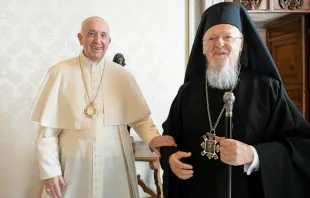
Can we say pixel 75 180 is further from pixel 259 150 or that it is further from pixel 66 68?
pixel 259 150

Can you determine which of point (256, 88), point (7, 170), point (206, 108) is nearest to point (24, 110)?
point (7, 170)

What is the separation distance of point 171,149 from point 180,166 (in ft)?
0.53

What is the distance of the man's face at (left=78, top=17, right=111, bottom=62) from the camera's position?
83.1 inches

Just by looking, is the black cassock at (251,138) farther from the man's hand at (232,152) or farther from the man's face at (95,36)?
the man's face at (95,36)

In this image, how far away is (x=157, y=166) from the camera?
3.43 meters

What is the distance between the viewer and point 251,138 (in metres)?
1.69

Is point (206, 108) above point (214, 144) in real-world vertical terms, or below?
above

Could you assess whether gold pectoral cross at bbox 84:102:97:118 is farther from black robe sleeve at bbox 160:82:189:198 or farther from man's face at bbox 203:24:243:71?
man's face at bbox 203:24:243:71

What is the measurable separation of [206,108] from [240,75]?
0.26m

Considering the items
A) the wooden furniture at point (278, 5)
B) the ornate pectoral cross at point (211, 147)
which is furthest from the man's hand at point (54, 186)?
the wooden furniture at point (278, 5)

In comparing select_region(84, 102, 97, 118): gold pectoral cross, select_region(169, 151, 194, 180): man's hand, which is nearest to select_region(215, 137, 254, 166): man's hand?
select_region(169, 151, 194, 180): man's hand

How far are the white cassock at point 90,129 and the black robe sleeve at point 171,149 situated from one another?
0.22 metres

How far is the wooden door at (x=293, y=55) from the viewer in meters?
4.95

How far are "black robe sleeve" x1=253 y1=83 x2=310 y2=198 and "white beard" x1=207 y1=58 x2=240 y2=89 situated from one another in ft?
0.95
